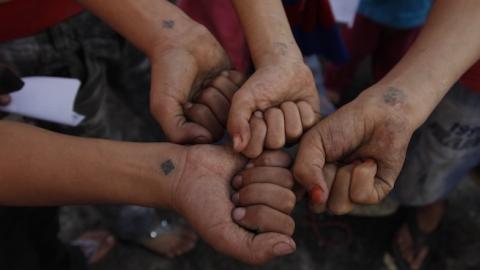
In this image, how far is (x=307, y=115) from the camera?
112cm

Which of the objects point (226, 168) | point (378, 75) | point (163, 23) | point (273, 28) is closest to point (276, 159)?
point (226, 168)

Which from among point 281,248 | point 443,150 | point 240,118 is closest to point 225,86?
point 240,118

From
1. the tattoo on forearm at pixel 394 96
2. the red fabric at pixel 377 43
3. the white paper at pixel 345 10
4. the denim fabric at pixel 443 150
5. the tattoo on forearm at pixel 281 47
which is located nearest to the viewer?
the tattoo on forearm at pixel 394 96

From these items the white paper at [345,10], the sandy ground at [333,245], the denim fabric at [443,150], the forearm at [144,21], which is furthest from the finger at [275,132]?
the white paper at [345,10]

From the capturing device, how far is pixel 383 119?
1.06m

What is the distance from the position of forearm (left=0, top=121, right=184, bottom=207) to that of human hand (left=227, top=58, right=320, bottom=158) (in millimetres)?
178

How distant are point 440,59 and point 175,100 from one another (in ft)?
2.34

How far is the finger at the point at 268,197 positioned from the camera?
0.98m

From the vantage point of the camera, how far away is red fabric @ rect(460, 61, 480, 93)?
122cm

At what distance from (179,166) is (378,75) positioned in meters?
1.20

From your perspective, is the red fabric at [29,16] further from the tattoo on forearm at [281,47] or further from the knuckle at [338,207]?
the knuckle at [338,207]

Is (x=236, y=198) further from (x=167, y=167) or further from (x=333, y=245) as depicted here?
(x=333, y=245)

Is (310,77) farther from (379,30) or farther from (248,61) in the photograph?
(379,30)

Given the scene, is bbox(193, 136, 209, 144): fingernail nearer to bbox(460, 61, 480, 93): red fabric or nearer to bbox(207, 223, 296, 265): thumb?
bbox(207, 223, 296, 265): thumb
